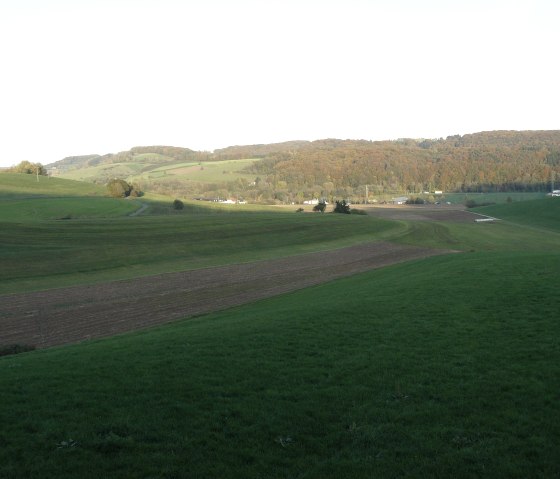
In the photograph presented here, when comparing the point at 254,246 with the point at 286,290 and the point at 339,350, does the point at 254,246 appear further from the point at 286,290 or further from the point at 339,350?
the point at 339,350

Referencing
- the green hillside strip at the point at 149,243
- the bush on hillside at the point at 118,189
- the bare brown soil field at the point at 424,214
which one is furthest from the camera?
the bush on hillside at the point at 118,189

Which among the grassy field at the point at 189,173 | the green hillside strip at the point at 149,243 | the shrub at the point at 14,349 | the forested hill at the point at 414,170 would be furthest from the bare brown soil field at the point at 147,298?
the grassy field at the point at 189,173

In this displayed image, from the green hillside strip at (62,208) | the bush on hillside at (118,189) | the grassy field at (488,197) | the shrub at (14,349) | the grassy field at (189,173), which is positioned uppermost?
the grassy field at (189,173)

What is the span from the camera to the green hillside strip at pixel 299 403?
28.7 feet

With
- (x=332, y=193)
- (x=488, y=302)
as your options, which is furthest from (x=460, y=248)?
(x=332, y=193)

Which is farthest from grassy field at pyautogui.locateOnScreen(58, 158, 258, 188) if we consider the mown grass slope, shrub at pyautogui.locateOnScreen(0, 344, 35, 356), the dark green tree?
shrub at pyautogui.locateOnScreen(0, 344, 35, 356)

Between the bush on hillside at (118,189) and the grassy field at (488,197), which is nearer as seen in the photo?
the bush on hillside at (118,189)

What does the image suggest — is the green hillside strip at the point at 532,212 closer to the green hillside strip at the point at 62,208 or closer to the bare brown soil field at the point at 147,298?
the bare brown soil field at the point at 147,298

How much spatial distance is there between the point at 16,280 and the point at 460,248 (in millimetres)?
44661

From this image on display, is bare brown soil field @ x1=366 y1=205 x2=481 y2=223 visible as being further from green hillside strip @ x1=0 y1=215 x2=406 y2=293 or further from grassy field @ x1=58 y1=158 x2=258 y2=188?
grassy field @ x1=58 y1=158 x2=258 y2=188

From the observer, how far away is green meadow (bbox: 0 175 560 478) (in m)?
8.77

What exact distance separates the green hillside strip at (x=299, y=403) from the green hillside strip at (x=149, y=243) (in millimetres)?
24323

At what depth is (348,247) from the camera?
202ft

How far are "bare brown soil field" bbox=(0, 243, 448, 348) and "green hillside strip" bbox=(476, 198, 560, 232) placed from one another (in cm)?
5243
